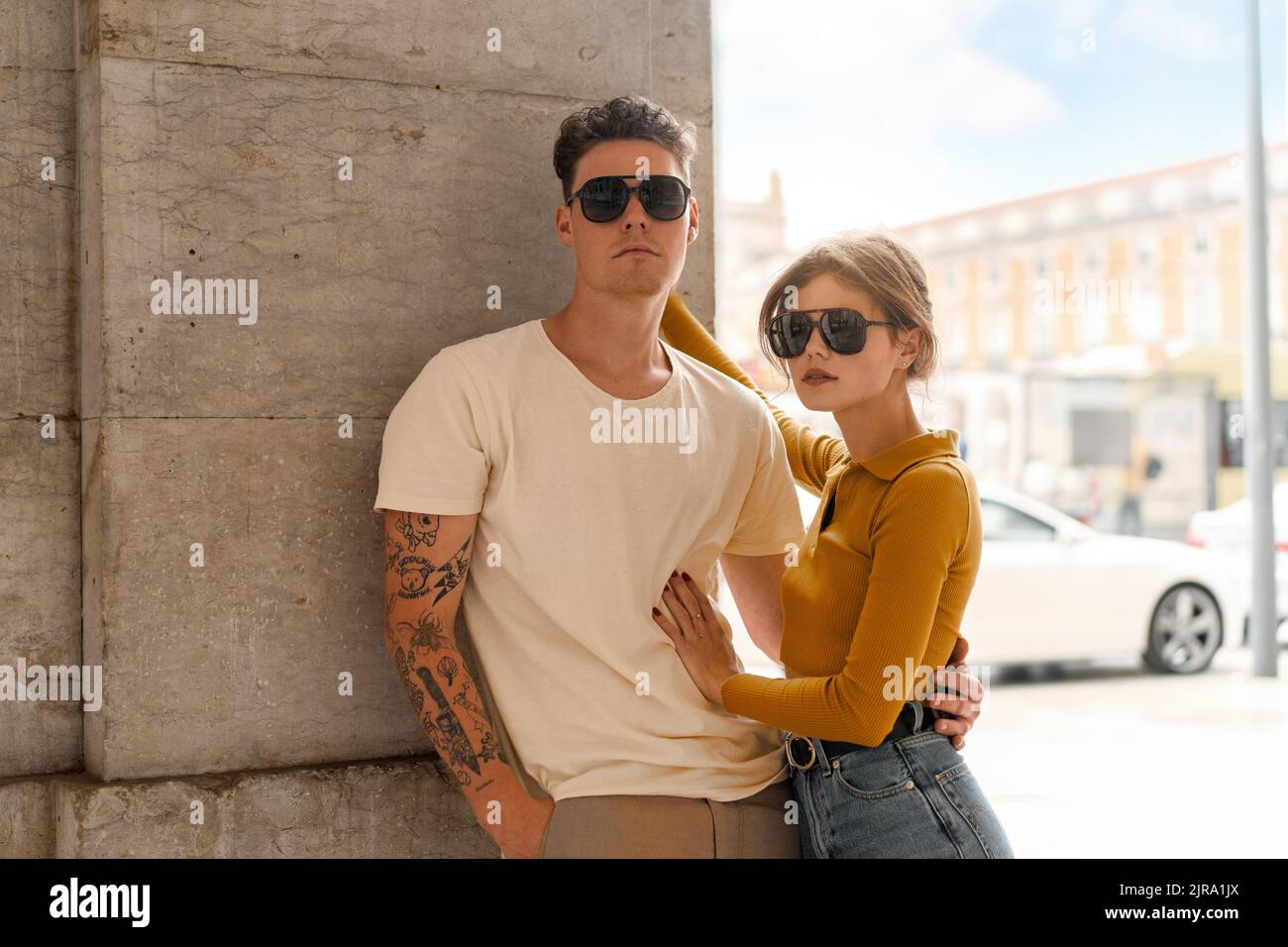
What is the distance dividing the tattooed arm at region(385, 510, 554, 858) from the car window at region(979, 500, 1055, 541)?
24.3ft

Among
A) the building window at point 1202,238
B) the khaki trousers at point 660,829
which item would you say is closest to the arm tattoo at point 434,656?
the khaki trousers at point 660,829

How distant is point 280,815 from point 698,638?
3.22 feet

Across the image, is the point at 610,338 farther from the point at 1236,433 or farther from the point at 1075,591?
the point at 1236,433

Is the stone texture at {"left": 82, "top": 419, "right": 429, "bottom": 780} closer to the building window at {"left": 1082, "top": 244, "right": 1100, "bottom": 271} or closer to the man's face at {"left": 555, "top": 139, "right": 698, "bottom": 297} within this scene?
the man's face at {"left": 555, "top": 139, "right": 698, "bottom": 297}

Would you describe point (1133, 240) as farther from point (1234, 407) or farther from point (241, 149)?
point (241, 149)

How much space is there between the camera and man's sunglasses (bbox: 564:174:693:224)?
105 inches

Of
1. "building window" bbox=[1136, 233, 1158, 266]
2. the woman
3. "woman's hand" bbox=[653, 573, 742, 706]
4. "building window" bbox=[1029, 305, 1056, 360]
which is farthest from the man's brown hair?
"building window" bbox=[1029, 305, 1056, 360]

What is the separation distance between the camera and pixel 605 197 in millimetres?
2672

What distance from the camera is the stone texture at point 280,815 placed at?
2.67m

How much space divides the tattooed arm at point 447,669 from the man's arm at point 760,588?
644 mm

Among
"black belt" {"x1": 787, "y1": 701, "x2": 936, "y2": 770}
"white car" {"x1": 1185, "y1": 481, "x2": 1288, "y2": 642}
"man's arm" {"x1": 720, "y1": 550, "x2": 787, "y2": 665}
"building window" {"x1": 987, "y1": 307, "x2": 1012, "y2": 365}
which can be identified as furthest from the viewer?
"building window" {"x1": 987, "y1": 307, "x2": 1012, "y2": 365}

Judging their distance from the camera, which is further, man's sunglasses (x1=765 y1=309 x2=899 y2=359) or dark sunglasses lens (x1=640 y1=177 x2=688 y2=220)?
dark sunglasses lens (x1=640 y1=177 x2=688 y2=220)

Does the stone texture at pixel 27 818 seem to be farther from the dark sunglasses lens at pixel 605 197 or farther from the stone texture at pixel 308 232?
the dark sunglasses lens at pixel 605 197
